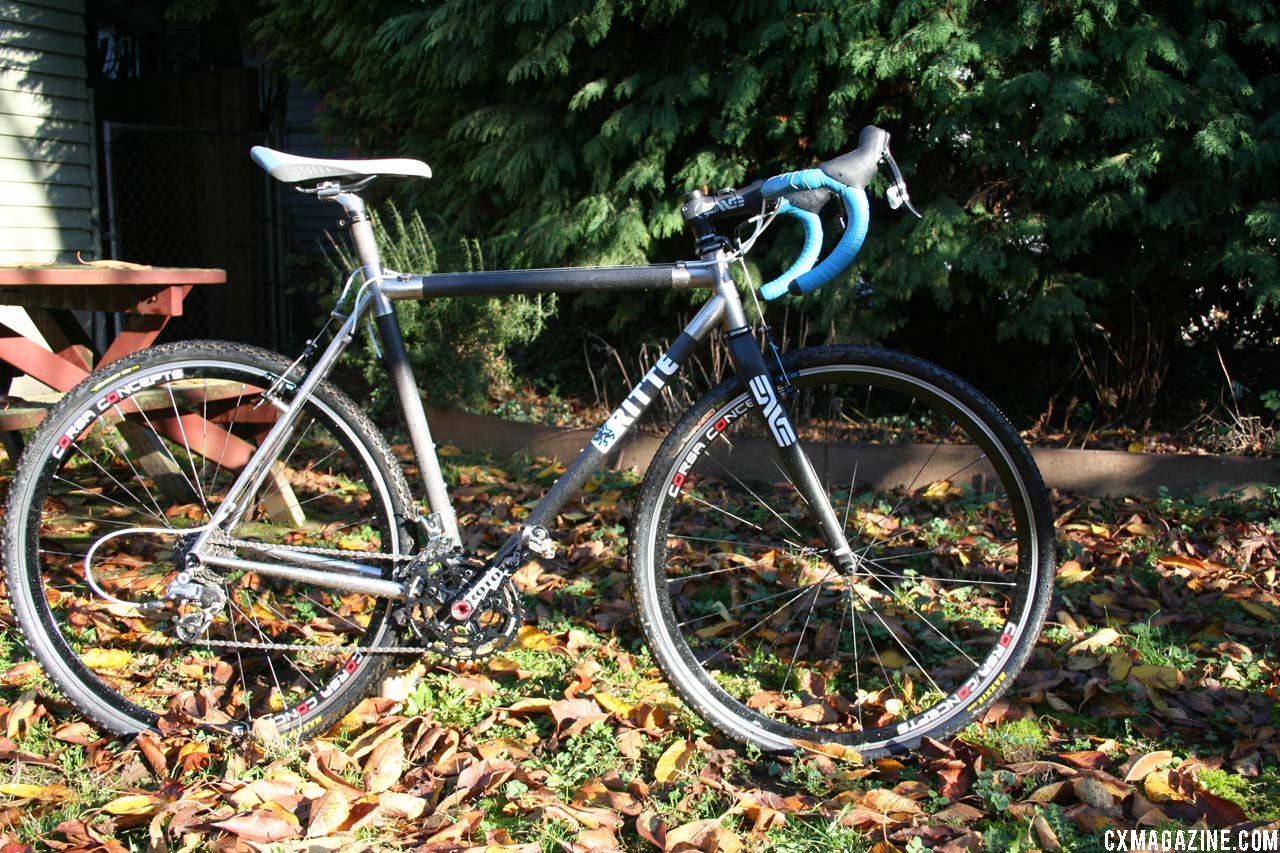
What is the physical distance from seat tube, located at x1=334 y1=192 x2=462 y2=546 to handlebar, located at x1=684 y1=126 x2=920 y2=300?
775 mm

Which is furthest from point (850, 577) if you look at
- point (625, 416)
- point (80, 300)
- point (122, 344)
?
point (80, 300)

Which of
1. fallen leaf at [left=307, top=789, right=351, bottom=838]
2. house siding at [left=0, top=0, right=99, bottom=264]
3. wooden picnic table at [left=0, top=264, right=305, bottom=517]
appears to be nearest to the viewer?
fallen leaf at [left=307, top=789, right=351, bottom=838]

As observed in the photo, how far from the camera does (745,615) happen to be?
11.0 feet

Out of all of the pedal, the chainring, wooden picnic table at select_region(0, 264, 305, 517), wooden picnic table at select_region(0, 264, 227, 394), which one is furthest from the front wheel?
wooden picnic table at select_region(0, 264, 227, 394)

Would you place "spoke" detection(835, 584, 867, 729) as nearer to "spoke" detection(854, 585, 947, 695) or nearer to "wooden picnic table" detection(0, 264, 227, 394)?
"spoke" detection(854, 585, 947, 695)

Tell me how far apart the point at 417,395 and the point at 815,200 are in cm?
107

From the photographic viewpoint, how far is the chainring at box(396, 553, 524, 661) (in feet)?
8.30

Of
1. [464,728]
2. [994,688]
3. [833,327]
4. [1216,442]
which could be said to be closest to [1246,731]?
[994,688]

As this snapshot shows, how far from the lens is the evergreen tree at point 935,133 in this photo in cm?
437

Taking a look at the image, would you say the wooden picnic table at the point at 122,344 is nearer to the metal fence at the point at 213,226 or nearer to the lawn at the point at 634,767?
the lawn at the point at 634,767

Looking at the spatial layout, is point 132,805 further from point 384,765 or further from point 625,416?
point 625,416

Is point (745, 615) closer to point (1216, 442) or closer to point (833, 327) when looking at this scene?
point (833, 327)

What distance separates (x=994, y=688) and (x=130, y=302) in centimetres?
315

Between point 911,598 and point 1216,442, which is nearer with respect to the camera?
point 911,598
